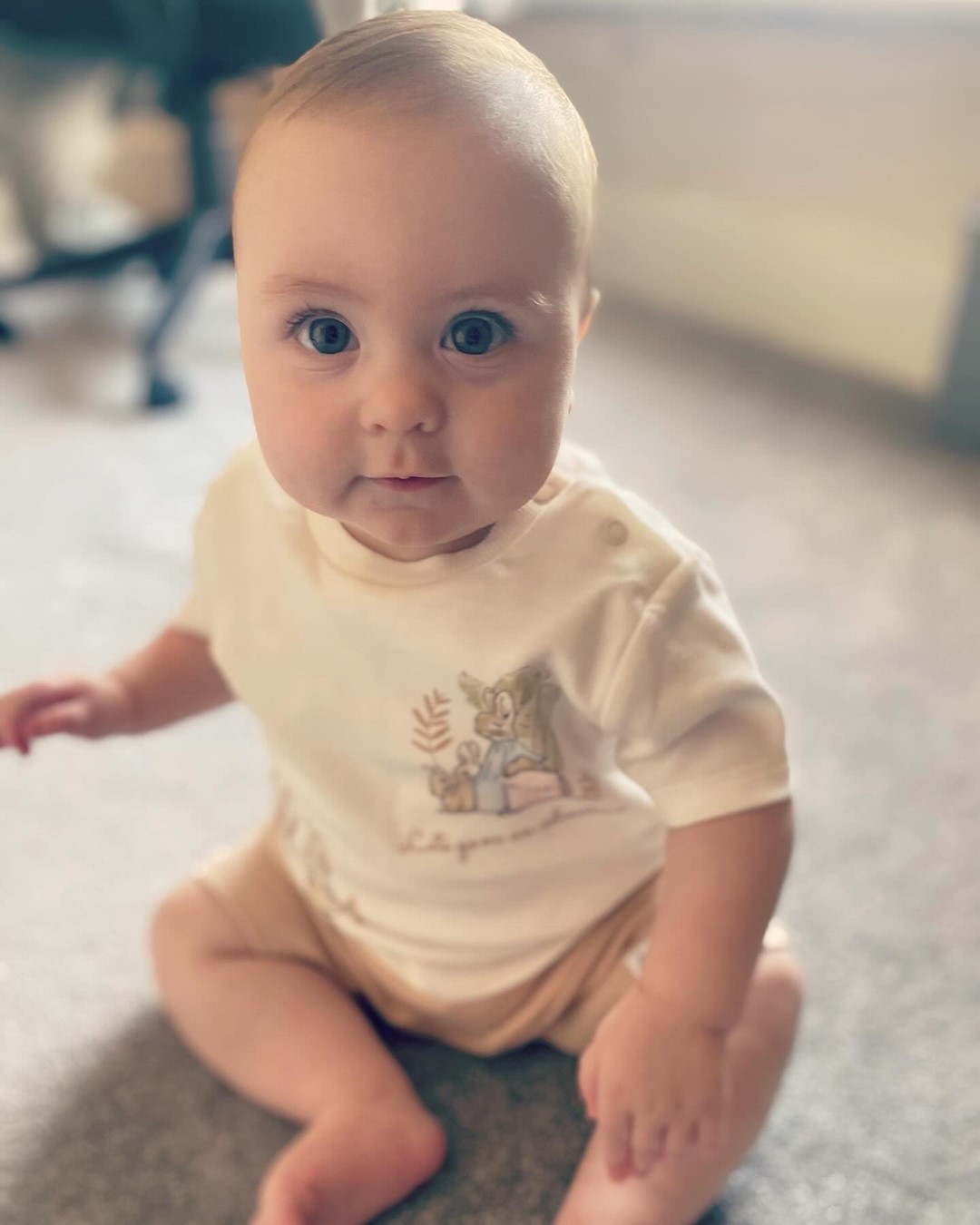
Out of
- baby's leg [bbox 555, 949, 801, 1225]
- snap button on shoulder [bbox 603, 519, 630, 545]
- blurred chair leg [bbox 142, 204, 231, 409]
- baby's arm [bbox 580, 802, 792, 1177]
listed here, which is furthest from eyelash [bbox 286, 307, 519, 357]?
blurred chair leg [bbox 142, 204, 231, 409]

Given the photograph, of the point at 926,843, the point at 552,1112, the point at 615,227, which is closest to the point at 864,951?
the point at 926,843

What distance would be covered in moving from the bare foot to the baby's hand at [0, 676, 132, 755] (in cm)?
22

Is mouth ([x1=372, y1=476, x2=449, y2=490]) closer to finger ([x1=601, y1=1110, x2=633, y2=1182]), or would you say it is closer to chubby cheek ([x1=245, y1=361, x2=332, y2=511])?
chubby cheek ([x1=245, y1=361, x2=332, y2=511])

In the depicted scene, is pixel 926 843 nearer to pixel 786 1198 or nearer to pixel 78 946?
pixel 786 1198

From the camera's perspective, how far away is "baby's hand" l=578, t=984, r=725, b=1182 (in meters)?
0.49

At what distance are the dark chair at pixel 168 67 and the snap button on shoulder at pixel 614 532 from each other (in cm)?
82

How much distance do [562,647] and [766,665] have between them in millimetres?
544

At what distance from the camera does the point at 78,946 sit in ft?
2.32

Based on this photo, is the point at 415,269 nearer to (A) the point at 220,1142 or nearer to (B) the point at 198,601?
(B) the point at 198,601

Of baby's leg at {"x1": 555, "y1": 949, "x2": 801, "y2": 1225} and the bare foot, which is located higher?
baby's leg at {"x1": 555, "y1": 949, "x2": 801, "y2": 1225}

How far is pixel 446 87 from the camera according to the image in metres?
0.40

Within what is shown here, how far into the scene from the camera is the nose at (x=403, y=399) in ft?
1.34

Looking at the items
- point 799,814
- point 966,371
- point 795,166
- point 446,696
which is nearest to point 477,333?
point 446,696

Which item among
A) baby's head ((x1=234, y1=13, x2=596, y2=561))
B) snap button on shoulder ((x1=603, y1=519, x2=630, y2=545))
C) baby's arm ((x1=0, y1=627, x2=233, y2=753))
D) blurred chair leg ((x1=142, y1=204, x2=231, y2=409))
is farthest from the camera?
blurred chair leg ((x1=142, y1=204, x2=231, y2=409))
